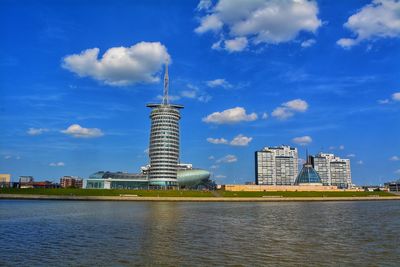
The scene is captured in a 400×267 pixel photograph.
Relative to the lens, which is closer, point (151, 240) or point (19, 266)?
point (19, 266)

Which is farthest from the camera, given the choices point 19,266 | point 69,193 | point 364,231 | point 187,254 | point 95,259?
point 69,193

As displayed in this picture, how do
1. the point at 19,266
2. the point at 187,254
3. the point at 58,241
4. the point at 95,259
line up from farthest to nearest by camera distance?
the point at 58,241 → the point at 187,254 → the point at 95,259 → the point at 19,266

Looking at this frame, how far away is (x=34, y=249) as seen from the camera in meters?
33.5

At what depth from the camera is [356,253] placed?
3206 centimetres

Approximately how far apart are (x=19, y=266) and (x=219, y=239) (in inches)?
771

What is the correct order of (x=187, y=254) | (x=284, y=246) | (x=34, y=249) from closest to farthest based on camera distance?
(x=187, y=254)
(x=34, y=249)
(x=284, y=246)

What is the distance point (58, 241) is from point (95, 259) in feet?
36.7

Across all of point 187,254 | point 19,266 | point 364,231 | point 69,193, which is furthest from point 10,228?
point 69,193

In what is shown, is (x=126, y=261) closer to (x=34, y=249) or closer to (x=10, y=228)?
(x=34, y=249)

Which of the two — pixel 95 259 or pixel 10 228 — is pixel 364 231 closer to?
pixel 95 259

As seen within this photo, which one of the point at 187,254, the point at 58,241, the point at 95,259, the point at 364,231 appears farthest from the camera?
the point at 364,231

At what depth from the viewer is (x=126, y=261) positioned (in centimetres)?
2820

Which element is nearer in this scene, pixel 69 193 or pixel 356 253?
pixel 356 253

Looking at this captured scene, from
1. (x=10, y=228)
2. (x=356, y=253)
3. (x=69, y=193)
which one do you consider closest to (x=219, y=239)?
(x=356, y=253)
